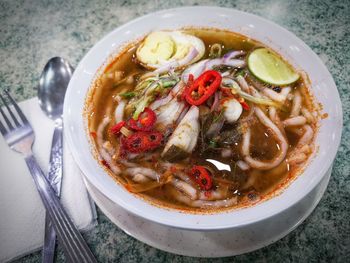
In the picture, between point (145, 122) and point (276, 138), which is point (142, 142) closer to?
point (145, 122)

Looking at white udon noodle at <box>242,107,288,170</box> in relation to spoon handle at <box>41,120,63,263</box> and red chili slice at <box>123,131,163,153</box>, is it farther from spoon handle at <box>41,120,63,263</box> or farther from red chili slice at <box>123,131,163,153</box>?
spoon handle at <box>41,120,63,263</box>

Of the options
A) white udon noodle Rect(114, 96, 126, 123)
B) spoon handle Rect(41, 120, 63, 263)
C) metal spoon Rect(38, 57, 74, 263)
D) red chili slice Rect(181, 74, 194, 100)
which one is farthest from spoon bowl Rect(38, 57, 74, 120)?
red chili slice Rect(181, 74, 194, 100)

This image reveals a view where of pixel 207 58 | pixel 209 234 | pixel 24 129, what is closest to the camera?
pixel 209 234

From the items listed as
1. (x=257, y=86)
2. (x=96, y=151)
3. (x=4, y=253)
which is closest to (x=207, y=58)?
(x=257, y=86)

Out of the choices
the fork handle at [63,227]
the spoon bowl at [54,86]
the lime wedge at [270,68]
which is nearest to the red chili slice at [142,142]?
the fork handle at [63,227]

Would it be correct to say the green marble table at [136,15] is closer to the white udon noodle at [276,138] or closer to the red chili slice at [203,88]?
the white udon noodle at [276,138]

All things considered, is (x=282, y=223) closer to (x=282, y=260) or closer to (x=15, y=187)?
(x=282, y=260)

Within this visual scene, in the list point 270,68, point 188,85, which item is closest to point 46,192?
point 188,85
